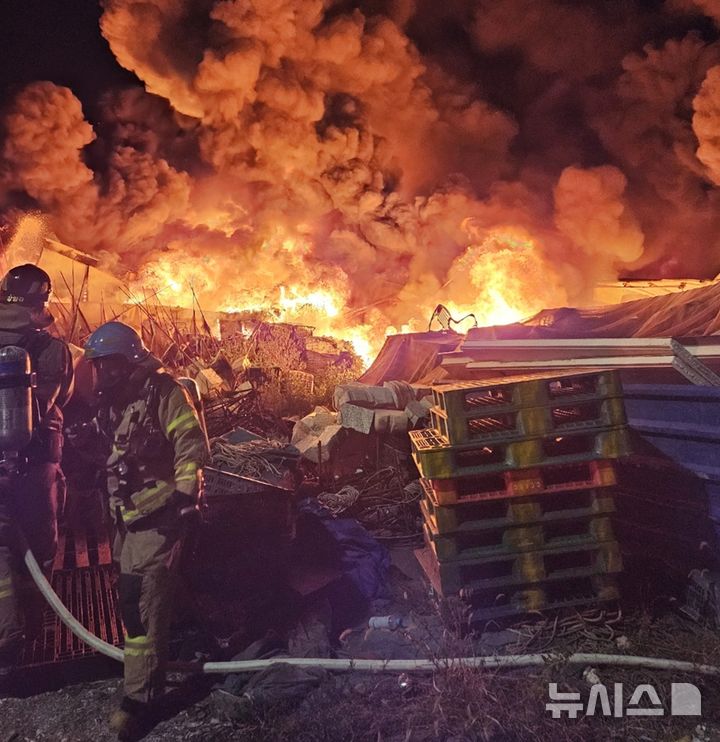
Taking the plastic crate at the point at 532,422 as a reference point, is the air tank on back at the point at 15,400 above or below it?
above

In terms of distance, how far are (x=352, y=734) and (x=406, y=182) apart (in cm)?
2673

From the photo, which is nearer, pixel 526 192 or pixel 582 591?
pixel 582 591

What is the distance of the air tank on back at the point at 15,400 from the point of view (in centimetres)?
378

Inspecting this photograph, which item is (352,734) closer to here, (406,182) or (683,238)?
(683,238)

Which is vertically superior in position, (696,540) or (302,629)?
(696,540)

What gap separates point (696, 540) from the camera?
3998 mm

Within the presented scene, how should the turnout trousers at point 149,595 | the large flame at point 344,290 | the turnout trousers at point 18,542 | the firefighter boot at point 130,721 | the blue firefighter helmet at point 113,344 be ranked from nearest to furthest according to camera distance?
1. the firefighter boot at point 130,721
2. the turnout trousers at point 149,595
3. the blue firefighter helmet at point 113,344
4. the turnout trousers at point 18,542
5. the large flame at point 344,290

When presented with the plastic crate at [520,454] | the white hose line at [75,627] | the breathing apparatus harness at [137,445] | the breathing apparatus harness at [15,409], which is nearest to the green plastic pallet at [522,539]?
the plastic crate at [520,454]

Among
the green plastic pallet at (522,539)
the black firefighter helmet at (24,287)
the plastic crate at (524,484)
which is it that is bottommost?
the green plastic pallet at (522,539)

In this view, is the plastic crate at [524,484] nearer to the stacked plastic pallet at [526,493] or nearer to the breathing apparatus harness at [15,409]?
the stacked plastic pallet at [526,493]

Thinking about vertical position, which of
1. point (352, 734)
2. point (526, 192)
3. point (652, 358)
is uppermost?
point (526, 192)

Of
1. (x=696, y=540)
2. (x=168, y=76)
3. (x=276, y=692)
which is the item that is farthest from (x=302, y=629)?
(x=168, y=76)

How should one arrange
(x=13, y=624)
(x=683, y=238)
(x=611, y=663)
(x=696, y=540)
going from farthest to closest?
(x=683, y=238), (x=696, y=540), (x=13, y=624), (x=611, y=663)

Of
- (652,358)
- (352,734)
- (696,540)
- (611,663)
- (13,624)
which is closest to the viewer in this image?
(352,734)
